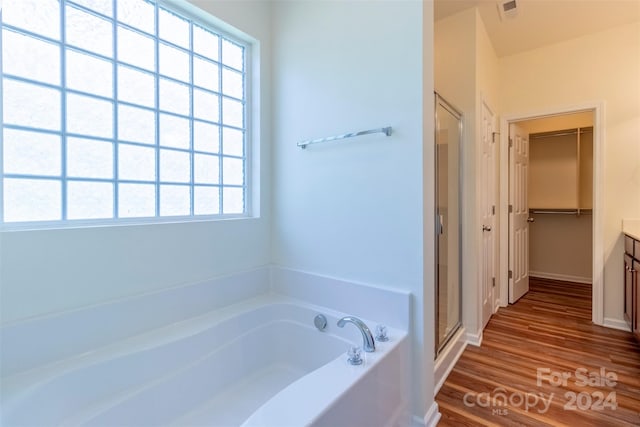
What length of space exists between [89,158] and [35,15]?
0.60 meters

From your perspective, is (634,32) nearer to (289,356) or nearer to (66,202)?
(289,356)

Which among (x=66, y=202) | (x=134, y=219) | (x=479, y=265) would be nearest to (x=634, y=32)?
(x=479, y=265)

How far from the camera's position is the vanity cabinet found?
209 centimetres

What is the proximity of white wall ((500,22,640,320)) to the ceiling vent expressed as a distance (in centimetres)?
85

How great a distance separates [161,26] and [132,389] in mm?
1799

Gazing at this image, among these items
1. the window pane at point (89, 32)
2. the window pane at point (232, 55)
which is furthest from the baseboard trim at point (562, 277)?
the window pane at point (89, 32)

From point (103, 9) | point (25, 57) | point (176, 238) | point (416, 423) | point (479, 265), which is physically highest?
point (103, 9)

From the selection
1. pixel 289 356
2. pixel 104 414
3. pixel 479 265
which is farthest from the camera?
pixel 479 265

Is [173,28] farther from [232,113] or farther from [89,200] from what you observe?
[89,200]

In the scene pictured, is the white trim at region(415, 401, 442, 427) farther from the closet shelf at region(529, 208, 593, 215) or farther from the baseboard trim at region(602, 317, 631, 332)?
the closet shelf at region(529, 208, 593, 215)

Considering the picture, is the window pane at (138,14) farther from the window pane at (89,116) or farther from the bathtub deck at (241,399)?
the bathtub deck at (241,399)

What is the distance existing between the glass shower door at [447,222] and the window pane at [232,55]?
132 centimetres

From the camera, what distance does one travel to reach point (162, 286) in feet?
4.99

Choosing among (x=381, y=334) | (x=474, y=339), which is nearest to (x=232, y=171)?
(x=381, y=334)
